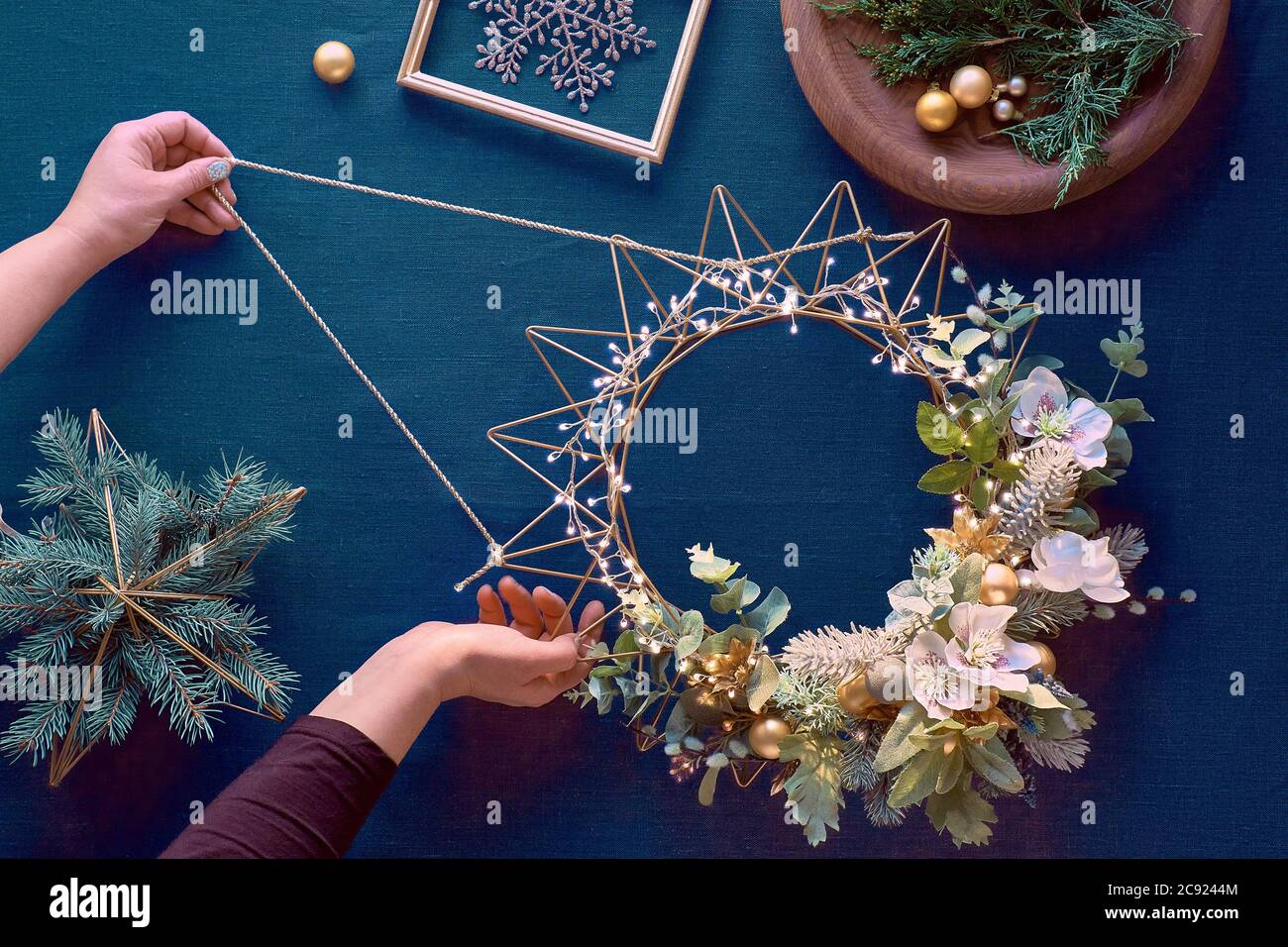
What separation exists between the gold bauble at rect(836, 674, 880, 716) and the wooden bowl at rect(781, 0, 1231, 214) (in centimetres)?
53

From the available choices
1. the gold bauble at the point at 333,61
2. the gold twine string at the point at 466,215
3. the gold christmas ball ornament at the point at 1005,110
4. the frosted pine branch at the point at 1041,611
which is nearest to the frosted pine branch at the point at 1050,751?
the frosted pine branch at the point at 1041,611

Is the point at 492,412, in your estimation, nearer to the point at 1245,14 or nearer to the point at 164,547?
the point at 164,547

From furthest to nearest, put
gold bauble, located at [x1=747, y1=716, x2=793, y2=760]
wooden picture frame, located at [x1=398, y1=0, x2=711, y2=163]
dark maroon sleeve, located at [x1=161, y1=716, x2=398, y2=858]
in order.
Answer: wooden picture frame, located at [x1=398, y1=0, x2=711, y2=163]
gold bauble, located at [x1=747, y1=716, x2=793, y2=760]
dark maroon sleeve, located at [x1=161, y1=716, x2=398, y2=858]

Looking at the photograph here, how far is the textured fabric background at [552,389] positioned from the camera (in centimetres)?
113

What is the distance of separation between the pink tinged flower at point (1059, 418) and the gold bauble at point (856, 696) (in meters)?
0.31

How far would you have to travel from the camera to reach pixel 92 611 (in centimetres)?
100

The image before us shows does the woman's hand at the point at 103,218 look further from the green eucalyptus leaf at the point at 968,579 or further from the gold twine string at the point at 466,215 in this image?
the green eucalyptus leaf at the point at 968,579

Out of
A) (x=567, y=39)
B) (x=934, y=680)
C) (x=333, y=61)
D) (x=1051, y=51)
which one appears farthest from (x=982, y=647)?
(x=333, y=61)

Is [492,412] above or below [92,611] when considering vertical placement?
above

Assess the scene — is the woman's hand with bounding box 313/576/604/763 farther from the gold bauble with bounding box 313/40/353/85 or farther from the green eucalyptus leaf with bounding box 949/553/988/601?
the gold bauble with bounding box 313/40/353/85

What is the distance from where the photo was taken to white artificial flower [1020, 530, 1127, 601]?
3.17 ft

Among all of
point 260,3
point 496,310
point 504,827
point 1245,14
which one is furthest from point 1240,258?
point 260,3

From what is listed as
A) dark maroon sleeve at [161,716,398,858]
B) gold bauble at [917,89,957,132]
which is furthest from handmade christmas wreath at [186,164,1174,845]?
dark maroon sleeve at [161,716,398,858]

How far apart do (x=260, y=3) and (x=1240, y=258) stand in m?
1.17
